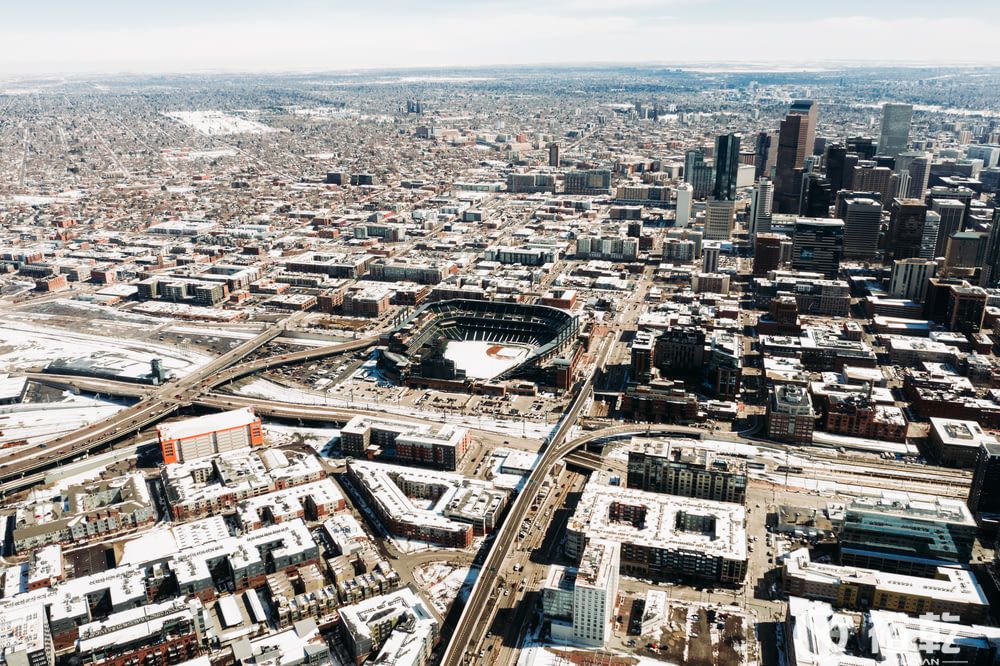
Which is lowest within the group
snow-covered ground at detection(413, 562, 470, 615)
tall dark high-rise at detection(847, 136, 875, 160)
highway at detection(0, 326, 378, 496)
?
snow-covered ground at detection(413, 562, 470, 615)

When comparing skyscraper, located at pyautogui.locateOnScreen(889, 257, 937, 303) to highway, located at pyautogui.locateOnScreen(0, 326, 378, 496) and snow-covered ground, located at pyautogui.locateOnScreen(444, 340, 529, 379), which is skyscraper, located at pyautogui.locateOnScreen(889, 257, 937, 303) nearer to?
snow-covered ground, located at pyautogui.locateOnScreen(444, 340, 529, 379)

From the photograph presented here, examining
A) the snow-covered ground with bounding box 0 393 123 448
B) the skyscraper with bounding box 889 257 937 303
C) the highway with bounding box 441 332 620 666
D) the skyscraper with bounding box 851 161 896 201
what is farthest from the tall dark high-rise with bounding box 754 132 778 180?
the snow-covered ground with bounding box 0 393 123 448

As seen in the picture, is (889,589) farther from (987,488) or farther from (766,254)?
(766,254)

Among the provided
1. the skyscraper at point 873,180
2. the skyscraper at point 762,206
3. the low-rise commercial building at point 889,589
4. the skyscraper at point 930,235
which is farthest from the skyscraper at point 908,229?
the low-rise commercial building at point 889,589

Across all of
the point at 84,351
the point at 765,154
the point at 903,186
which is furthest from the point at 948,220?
the point at 84,351

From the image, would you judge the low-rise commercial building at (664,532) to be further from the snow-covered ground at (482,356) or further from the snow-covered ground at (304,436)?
the snow-covered ground at (482,356)

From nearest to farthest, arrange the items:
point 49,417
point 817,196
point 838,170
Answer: point 49,417 → point 817,196 → point 838,170
